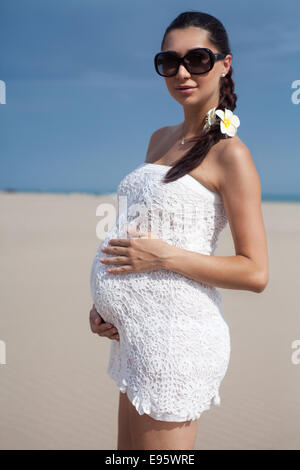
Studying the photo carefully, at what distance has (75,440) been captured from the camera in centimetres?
444

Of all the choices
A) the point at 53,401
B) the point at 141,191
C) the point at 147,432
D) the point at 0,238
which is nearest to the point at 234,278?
the point at 141,191

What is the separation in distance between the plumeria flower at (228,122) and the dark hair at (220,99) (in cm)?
3

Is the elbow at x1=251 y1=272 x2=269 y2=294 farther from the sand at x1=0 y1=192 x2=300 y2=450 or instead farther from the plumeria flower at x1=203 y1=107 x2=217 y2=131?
the sand at x1=0 y1=192 x2=300 y2=450

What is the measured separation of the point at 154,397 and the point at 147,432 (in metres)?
0.18

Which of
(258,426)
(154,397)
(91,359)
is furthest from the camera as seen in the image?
(91,359)

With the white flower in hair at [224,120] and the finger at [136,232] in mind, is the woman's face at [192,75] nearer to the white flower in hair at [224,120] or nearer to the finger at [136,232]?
the white flower in hair at [224,120]

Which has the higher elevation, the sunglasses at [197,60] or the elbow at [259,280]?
the sunglasses at [197,60]

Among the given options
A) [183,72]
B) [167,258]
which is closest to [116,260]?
[167,258]

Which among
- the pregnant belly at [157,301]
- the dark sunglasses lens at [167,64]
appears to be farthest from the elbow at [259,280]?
the dark sunglasses lens at [167,64]

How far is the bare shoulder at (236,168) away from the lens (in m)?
1.85

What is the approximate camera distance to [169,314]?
1.90 metres

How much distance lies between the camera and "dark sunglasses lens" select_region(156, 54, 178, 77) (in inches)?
81.7

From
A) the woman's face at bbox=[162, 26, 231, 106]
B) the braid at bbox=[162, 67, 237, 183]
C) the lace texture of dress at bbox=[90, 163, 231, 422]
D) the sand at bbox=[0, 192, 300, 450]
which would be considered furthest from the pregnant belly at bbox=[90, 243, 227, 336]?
the sand at bbox=[0, 192, 300, 450]
